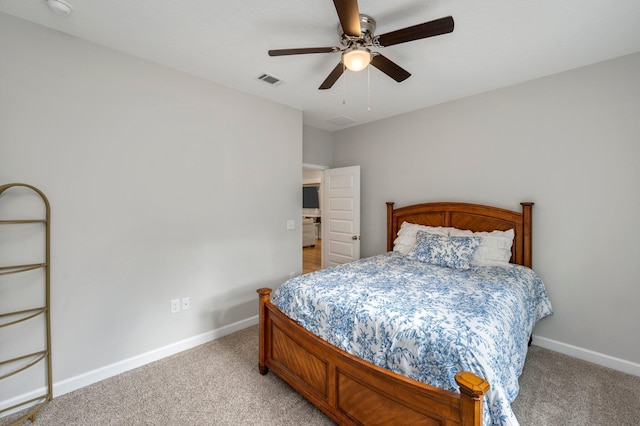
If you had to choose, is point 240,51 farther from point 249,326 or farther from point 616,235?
point 616,235

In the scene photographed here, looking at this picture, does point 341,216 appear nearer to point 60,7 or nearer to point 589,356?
point 589,356

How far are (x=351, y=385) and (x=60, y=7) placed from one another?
301 cm

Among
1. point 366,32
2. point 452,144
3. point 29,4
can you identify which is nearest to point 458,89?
point 452,144

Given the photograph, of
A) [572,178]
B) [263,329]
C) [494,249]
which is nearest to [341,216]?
[494,249]

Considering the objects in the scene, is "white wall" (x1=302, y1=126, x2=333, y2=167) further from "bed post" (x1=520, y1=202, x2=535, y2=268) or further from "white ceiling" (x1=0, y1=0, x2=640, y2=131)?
"bed post" (x1=520, y1=202, x2=535, y2=268)

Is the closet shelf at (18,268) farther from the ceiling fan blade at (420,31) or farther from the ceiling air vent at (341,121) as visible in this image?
the ceiling air vent at (341,121)

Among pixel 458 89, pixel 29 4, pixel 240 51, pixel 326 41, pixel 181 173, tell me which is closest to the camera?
pixel 29 4

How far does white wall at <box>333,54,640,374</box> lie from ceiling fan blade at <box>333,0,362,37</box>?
2245 millimetres

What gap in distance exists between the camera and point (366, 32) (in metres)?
1.91

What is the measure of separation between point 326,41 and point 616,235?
2986 mm

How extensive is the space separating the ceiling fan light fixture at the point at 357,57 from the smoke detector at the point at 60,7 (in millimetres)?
1841

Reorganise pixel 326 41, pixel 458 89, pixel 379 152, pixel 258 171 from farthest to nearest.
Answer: pixel 379 152
pixel 258 171
pixel 458 89
pixel 326 41

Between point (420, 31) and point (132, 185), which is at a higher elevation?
point (420, 31)

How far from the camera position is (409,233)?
11.3 feet
